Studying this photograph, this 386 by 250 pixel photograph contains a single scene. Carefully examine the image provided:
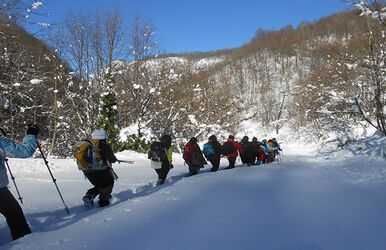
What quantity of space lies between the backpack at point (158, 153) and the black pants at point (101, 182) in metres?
2.40

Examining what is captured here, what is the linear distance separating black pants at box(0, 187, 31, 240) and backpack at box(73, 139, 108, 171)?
1545 mm

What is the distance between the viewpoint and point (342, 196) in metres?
4.59

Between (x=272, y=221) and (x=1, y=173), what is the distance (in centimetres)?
367

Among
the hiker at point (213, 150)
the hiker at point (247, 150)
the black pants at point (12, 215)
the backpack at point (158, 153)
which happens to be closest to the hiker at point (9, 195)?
the black pants at point (12, 215)

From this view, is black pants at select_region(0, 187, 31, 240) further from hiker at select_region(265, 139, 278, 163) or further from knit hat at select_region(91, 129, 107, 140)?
hiker at select_region(265, 139, 278, 163)

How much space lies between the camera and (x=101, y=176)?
506 cm

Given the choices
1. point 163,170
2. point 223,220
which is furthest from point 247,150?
point 223,220

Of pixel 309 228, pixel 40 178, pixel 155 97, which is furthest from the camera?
pixel 155 97

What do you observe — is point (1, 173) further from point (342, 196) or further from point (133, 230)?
point (342, 196)

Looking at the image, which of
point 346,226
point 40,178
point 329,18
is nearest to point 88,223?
point 346,226

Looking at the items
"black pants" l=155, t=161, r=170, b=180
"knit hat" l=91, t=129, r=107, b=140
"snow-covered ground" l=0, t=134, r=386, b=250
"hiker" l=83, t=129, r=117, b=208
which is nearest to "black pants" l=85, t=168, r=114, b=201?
"hiker" l=83, t=129, r=117, b=208

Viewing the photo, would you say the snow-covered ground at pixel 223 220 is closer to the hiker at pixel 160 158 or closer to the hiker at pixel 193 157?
the hiker at pixel 160 158

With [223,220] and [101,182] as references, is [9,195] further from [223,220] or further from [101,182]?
[223,220]

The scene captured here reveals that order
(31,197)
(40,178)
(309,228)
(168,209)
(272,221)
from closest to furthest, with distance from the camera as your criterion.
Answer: (309,228)
(272,221)
(168,209)
(31,197)
(40,178)
